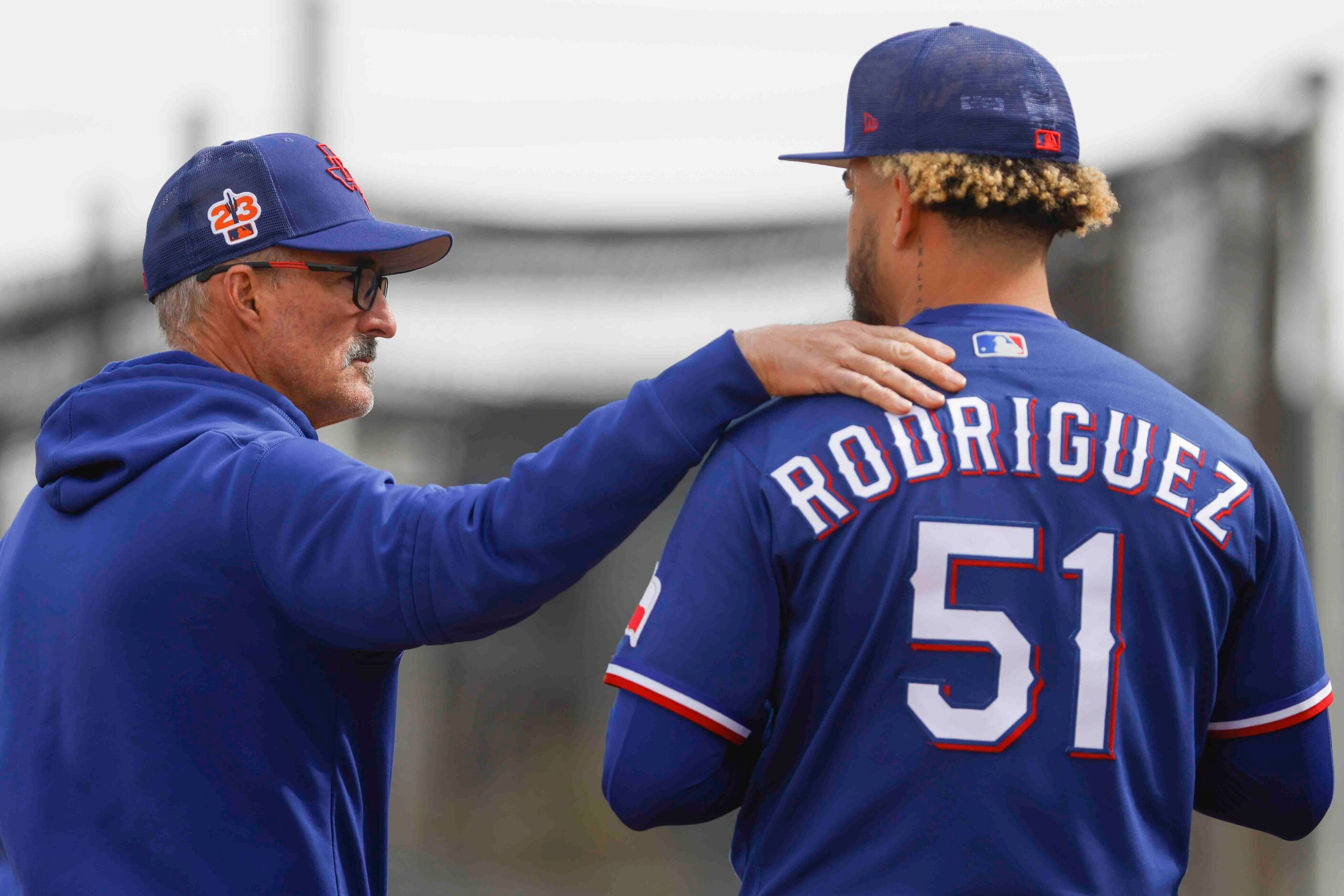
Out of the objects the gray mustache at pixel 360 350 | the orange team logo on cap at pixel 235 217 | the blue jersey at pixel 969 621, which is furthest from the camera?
the gray mustache at pixel 360 350

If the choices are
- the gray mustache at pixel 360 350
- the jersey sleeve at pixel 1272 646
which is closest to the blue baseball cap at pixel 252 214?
the gray mustache at pixel 360 350

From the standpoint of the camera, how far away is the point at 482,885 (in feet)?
23.3

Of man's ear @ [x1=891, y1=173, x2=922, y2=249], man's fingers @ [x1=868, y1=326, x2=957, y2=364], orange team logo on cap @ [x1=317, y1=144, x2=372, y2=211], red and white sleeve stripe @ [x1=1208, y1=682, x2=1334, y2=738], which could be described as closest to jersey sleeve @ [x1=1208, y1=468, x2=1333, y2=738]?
red and white sleeve stripe @ [x1=1208, y1=682, x2=1334, y2=738]

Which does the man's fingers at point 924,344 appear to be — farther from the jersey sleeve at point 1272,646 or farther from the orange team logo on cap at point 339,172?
the orange team logo on cap at point 339,172

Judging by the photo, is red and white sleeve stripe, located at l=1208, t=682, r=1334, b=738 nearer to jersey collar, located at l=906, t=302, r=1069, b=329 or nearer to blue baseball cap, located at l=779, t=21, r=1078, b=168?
jersey collar, located at l=906, t=302, r=1069, b=329

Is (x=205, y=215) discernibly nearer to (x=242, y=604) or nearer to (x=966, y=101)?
(x=242, y=604)

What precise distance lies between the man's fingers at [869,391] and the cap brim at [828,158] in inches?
15.5

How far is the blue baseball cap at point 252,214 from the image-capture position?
6.95ft

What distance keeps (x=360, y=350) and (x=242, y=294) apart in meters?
0.23

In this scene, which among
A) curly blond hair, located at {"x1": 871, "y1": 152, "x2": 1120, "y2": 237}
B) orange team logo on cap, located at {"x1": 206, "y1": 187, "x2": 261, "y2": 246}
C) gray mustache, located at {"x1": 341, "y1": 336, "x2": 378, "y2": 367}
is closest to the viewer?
curly blond hair, located at {"x1": 871, "y1": 152, "x2": 1120, "y2": 237}

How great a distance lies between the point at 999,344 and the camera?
166 cm

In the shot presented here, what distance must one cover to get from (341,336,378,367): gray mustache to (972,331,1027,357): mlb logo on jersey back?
3.69 feet

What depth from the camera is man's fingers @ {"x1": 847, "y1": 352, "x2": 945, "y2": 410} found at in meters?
1.59

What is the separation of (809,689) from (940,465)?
0.35 m
